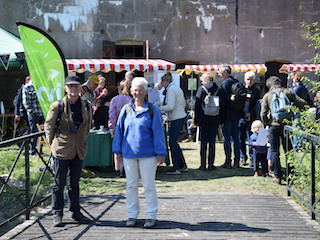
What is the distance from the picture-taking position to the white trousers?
5.59m

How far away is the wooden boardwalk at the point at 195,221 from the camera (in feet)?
17.8

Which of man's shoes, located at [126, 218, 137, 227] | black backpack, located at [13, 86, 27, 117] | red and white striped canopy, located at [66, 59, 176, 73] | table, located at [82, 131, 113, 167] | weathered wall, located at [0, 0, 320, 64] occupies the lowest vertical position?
man's shoes, located at [126, 218, 137, 227]

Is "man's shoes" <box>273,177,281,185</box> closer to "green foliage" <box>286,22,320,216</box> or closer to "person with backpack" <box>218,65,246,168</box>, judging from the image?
"green foliage" <box>286,22,320,216</box>

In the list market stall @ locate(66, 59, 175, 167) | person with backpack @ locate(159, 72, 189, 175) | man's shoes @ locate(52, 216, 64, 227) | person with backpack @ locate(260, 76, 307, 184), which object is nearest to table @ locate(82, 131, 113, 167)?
market stall @ locate(66, 59, 175, 167)

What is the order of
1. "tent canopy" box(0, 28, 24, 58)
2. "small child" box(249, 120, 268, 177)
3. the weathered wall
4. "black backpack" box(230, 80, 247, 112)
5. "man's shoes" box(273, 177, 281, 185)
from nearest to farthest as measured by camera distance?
"man's shoes" box(273, 177, 281, 185) → "small child" box(249, 120, 268, 177) → "black backpack" box(230, 80, 247, 112) → "tent canopy" box(0, 28, 24, 58) → the weathered wall

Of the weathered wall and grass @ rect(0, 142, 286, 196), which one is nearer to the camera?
grass @ rect(0, 142, 286, 196)

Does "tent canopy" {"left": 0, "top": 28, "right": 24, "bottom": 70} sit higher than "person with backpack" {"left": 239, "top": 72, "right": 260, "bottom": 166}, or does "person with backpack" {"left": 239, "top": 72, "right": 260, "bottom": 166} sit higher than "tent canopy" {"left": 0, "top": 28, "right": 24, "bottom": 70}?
"tent canopy" {"left": 0, "top": 28, "right": 24, "bottom": 70}

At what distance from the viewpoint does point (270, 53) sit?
66.9 ft

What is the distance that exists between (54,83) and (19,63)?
27.2 ft

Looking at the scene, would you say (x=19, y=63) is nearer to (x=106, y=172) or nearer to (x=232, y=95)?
(x=106, y=172)

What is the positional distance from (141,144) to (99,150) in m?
3.66

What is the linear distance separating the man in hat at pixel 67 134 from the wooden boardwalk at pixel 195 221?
0.33 m

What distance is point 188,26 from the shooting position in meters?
20.2

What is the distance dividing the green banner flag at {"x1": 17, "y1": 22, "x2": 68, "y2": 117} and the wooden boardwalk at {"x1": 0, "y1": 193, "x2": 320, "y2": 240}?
1574mm
